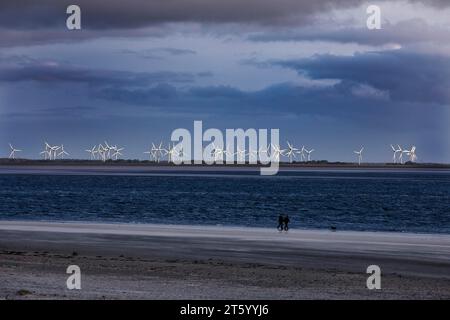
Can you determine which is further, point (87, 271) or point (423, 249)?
point (423, 249)

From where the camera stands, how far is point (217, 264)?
3080cm

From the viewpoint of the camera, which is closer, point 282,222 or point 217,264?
point 217,264

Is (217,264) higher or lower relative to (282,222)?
lower

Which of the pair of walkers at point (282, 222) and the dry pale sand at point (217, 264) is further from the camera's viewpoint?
the pair of walkers at point (282, 222)

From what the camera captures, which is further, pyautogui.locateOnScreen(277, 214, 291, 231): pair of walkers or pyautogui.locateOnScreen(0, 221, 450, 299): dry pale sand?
pyautogui.locateOnScreen(277, 214, 291, 231): pair of walkers

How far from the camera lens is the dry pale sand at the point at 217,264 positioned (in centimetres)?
2288

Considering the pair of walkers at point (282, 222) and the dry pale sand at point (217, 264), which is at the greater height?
the pair of walkers at point (282, 222)

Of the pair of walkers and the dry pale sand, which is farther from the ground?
the pair of walkers

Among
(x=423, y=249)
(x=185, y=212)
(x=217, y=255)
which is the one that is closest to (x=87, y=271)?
(x=217, y=255)

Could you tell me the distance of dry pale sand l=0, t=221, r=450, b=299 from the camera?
22.9m
